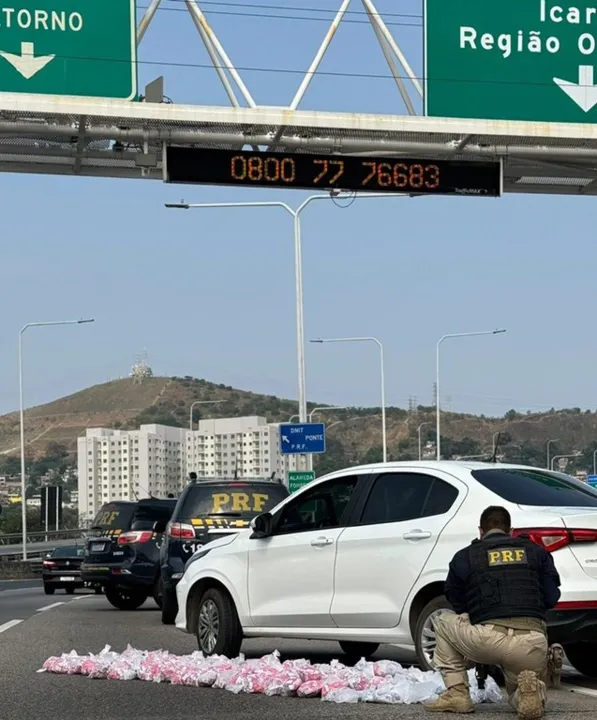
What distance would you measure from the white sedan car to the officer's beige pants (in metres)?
1.13

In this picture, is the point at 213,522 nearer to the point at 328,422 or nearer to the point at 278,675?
the point at 278,675

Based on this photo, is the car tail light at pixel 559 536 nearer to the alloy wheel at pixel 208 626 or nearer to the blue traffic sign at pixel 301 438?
the alloy wheel at pixel 208 626

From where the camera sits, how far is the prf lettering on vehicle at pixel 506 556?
9258mm

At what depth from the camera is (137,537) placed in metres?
23.9

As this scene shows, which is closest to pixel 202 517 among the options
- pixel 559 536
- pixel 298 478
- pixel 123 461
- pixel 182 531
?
pixel 182 531

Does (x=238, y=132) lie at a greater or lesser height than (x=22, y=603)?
greater

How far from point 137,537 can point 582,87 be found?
10172 mm

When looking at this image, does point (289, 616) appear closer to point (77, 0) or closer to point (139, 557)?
point (77, 0)

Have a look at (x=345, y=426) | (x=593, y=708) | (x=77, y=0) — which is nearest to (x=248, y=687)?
(x=593, y=708)

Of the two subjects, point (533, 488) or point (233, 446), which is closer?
point (533, 488)

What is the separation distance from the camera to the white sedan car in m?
10.6

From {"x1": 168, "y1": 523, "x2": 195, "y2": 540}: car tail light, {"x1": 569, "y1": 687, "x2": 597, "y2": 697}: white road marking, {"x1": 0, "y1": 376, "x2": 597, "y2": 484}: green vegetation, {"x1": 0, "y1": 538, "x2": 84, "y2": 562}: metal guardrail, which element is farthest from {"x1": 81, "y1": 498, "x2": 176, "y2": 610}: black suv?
{"x1": 0, "y1": 376, "x2": 597, "y2": 484}: green vegetation

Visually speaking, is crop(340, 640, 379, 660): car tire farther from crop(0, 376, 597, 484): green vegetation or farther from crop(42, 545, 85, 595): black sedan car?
crop(0, 376, 597, 484): green vegetation

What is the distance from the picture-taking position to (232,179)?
18.5 metres
